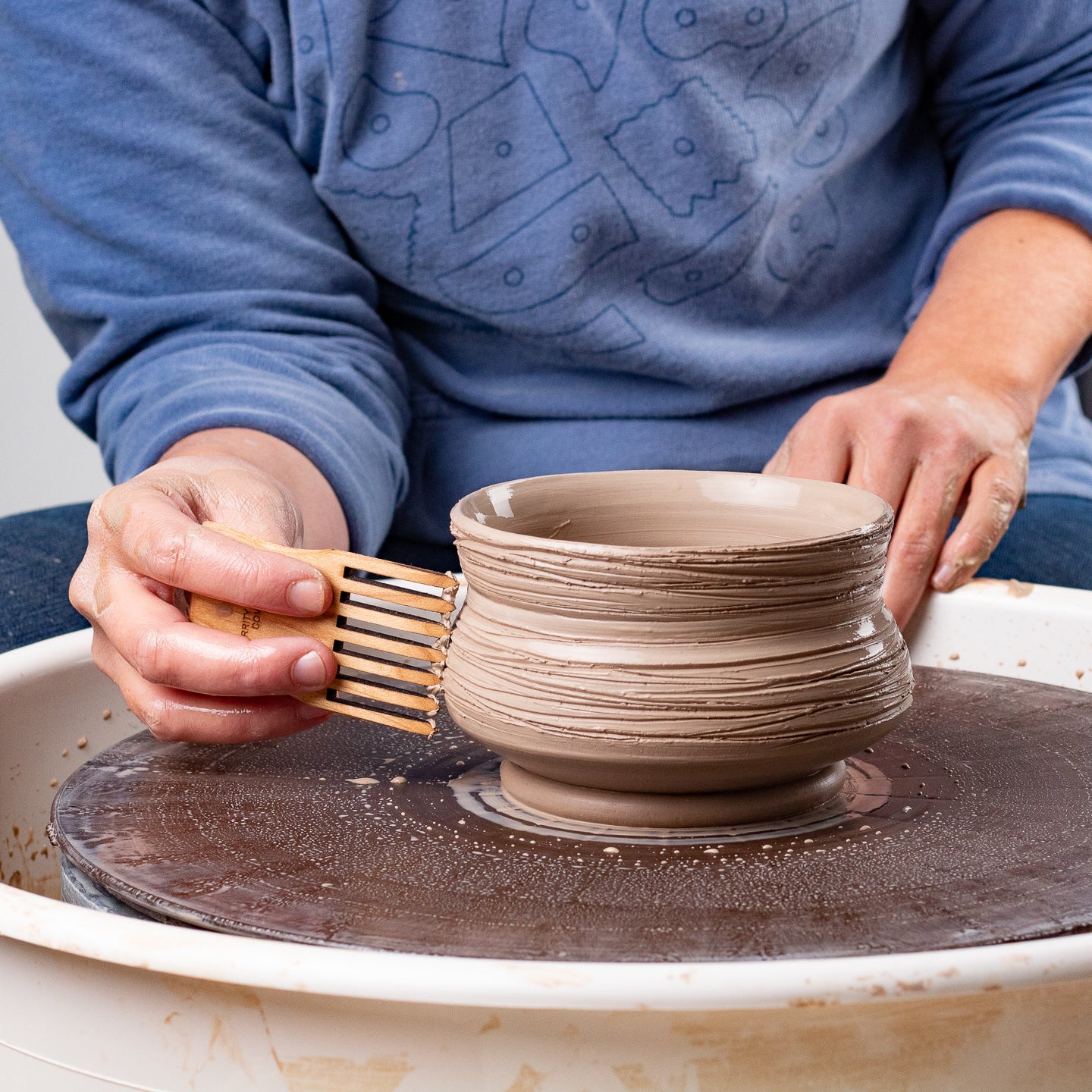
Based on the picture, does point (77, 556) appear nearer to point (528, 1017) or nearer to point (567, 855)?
point (567, 855)

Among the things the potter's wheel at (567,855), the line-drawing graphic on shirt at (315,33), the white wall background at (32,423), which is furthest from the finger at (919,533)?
the white wall background at (32,423)

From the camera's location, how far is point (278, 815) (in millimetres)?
618

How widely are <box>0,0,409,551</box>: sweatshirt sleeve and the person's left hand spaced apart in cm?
41

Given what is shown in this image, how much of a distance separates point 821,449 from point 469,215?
0.44 metres

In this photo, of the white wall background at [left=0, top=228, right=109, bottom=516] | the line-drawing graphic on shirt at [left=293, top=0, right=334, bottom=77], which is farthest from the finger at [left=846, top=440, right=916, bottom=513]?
the white wall background at [left=0, top=228, right=109, bottom=516]

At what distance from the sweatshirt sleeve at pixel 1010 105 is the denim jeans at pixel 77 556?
21 cm

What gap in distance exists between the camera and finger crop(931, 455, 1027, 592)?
3.17 ft

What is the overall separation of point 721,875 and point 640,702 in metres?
0.08

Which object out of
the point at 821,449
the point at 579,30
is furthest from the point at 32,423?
the point at 821,449

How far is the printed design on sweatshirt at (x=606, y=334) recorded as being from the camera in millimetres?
1216

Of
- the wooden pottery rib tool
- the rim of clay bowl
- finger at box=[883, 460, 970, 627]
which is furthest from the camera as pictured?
finger at box=[883, 460, 970, 627]

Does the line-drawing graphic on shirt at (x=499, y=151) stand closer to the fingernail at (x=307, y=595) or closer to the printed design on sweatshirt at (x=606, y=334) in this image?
the printed design on sweatshirt at (x=606, y=334)

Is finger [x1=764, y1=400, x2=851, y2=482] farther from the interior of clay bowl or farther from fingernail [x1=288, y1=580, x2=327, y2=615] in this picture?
fingernail [x1=288, y1=580, x2=327, y2=615]

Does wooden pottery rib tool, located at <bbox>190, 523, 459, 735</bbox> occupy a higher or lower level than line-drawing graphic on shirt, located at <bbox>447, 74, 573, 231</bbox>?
lower
